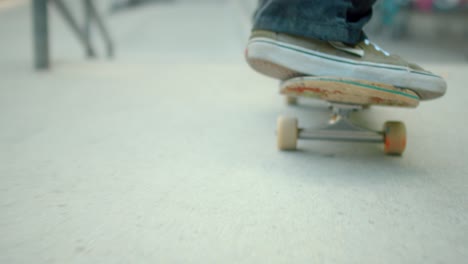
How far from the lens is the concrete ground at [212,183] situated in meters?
0.67

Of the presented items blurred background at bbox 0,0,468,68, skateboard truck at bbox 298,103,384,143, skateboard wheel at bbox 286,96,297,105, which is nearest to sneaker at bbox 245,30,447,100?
skateboard truck at bbox 298,103,384,143

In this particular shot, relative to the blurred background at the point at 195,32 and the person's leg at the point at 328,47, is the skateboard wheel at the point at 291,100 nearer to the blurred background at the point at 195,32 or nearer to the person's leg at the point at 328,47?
the person's leg at the point at 328,47

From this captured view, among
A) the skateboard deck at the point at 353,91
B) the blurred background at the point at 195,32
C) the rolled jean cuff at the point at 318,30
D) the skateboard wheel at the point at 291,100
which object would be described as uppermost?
the rolled jean cuff at the point at 318,30

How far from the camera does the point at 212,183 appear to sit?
2.99 ft

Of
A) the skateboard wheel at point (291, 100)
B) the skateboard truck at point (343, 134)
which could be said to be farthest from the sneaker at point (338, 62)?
the skateboard wheel at point (291, 100)

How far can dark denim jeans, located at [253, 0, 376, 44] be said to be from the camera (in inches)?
40.1

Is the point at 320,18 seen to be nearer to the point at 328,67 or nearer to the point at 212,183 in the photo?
the point at 328,67

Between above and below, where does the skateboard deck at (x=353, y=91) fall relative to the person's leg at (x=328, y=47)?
below

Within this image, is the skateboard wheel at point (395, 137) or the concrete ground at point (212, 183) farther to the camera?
the skateboard wheel at point (395, 137)

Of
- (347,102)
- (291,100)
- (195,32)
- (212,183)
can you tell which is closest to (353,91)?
(347,102)

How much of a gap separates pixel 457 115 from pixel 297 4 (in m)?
0.72

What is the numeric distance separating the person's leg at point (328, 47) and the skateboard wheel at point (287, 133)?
4.1 inches

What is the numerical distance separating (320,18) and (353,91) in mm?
174

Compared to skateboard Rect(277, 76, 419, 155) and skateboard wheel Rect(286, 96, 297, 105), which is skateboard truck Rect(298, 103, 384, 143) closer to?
skateboard Rect(277, 76, 419, 155)
